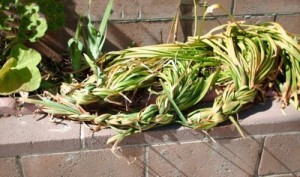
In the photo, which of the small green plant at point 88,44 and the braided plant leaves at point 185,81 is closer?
the braided plant leaves at point 185,81

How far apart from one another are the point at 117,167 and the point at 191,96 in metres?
0.43

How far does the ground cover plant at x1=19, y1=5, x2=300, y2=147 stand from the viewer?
1.64 metres

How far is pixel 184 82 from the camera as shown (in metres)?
1.70

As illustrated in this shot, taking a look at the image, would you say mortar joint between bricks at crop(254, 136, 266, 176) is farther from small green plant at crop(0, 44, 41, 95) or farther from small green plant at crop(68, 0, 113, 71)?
small green plant at crop(0, 44, 41, 95)

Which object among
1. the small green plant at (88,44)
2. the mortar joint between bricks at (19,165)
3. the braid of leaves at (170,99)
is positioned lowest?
the mortar joint between bricks at (19,165)

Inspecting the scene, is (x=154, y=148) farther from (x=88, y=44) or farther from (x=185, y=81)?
(x=88, y=44)

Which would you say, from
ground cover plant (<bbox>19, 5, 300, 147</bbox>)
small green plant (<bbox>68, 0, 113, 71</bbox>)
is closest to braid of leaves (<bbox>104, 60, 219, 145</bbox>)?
ground cover plant (<bbox>19, 5, 300, 147</bbox>)

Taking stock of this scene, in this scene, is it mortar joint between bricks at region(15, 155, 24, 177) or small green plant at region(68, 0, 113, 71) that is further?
small green plant at region(68, 0, 113, 71)

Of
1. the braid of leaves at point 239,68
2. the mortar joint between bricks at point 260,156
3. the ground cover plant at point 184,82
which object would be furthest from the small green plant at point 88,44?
the mortar joint between bricks at point 260,156

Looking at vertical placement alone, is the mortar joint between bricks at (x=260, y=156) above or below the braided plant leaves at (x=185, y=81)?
below

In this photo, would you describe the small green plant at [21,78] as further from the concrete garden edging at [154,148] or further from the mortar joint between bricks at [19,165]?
the mortar joint between bricks at [19,165]

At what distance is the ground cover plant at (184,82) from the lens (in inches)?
64.5

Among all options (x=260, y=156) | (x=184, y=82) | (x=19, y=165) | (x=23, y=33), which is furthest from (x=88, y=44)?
(x=260, y=156)

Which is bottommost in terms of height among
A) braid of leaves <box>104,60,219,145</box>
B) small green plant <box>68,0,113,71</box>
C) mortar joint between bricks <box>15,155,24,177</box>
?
mortar joint between bricks <box>15,155,24,177</box>
